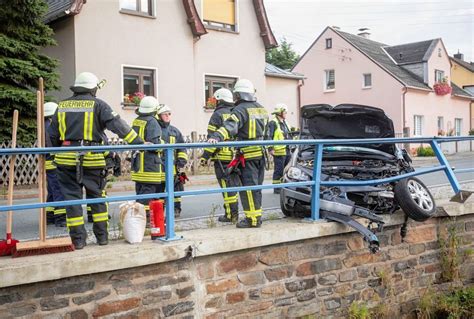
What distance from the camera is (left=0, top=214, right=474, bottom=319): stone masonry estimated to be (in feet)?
14.3

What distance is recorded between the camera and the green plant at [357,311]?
6037mm

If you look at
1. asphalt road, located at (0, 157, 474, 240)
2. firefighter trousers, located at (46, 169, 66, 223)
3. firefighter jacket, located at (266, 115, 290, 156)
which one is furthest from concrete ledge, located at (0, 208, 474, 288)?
firefighter jacket, located at (266, 115, 290, 156)

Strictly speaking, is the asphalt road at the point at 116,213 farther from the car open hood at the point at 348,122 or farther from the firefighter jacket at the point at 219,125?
the car open hood at the point at 348,122

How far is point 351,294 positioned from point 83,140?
3393 mm

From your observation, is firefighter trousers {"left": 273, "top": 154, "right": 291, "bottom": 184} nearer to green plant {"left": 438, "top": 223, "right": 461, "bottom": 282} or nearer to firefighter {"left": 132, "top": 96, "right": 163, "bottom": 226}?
firefighter {"left": 132, "top": 96, "right": 163, "bottom": 226}

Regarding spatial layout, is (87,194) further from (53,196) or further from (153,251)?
(53,196)

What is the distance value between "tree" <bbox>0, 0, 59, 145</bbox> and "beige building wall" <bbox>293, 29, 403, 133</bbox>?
76.0 feet

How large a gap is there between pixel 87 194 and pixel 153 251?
3.73 feet

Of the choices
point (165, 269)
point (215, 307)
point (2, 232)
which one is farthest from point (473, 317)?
point (2, 232)

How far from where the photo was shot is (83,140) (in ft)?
17.4

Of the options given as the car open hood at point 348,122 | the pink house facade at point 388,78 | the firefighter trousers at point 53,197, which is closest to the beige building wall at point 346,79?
the pink house facade at point 388,78

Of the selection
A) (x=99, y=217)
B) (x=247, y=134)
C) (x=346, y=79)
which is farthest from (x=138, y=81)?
(x=346, y=79)

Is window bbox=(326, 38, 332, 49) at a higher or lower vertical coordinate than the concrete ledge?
higher

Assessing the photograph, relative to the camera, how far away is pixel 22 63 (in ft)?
47.1
